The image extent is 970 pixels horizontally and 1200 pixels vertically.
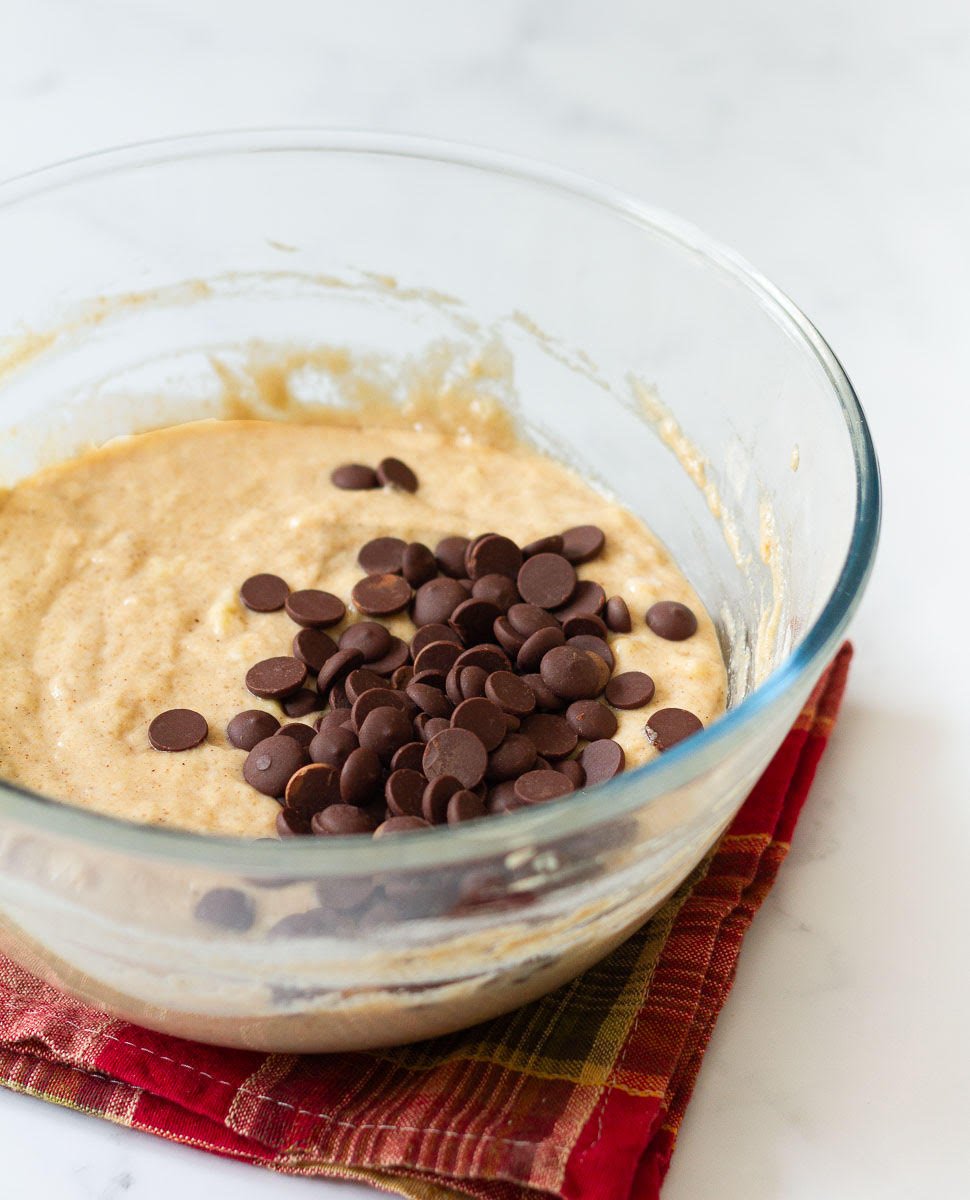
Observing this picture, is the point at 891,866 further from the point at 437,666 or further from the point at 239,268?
the point at 239,268

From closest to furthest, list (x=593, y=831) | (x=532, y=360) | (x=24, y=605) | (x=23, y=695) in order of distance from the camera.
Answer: (x=593, y=831)
(x=23, y=695)
(x=24, y=605)
(x=532, y=360)

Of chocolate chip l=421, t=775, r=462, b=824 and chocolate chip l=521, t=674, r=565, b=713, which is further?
chocolate chip l=521, t=674, r=565, b=713

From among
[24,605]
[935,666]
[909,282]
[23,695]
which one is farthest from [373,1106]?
[909,282]

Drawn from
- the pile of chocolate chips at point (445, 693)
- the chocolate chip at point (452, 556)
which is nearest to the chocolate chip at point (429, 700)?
the pile of chocolate chips at point (445, 693)

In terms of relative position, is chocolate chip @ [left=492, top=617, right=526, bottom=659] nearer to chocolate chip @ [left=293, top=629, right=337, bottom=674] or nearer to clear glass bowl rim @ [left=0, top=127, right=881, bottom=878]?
chocolate chip @ [left=293, top=629, right=337, bottom=674]

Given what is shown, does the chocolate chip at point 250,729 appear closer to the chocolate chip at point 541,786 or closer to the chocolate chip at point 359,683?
the chocolate chip at point 359,683

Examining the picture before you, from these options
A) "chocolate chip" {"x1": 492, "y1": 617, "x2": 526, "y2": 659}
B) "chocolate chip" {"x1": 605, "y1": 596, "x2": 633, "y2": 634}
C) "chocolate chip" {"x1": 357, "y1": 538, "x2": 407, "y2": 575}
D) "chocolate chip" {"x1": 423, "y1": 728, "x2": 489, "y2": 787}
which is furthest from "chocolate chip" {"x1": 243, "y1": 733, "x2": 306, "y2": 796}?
"chocolate chip" {"x1": 605, "y1": 596, "x2": 633, "y2": 634}

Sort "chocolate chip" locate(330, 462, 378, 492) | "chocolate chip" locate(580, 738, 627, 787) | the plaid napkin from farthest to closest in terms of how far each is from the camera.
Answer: "chocolate chip" locate(330, 462, 378, 492) < "chocolate chip" locate(580, 738, 627, 787) < the plaid napkin
